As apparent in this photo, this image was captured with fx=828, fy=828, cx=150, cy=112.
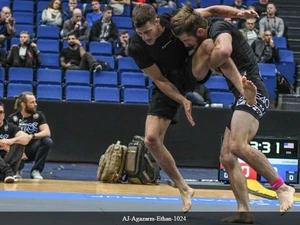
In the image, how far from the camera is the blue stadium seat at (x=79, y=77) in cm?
1259

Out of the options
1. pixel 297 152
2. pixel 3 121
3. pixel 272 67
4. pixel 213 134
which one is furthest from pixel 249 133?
pixel 272 67

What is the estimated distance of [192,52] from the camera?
614cm

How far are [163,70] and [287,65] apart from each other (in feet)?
26.1

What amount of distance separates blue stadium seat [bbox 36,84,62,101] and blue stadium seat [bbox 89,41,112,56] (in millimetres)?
1455

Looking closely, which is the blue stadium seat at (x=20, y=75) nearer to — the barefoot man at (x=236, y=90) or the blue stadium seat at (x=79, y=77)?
the blue stadium seat at (x=79, y=77)

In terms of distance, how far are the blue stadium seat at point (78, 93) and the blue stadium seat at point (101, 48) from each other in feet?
4.30

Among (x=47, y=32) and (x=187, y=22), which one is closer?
(x=187, y=22)

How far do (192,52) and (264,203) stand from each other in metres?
2.31

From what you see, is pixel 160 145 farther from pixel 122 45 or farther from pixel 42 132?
pixel 122 45

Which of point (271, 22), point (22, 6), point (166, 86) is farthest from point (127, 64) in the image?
point (166, 86)

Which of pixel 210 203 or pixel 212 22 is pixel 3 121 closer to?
pixel 210 203

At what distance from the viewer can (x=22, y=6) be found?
14539 millimetres

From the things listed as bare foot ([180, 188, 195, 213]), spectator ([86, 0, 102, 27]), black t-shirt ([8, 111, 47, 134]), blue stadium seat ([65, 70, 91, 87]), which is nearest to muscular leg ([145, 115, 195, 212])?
bare foot ([180, 188, 195, 213])

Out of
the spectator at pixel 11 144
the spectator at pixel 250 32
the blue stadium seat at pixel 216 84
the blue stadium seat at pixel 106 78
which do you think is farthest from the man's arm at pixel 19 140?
the spectator at pixel 250 32
